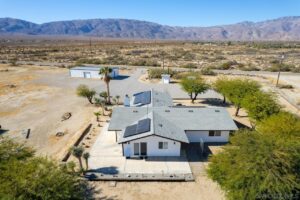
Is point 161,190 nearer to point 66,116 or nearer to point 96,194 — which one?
point 96,194

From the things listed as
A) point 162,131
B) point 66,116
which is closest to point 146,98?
point 162,131

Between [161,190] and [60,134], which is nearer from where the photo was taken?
[161,190]

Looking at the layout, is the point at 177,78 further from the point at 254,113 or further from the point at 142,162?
the point at 142,162

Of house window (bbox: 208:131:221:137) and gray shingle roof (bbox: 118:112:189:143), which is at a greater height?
gray shingle roof (bbox: 118:112:189:143)

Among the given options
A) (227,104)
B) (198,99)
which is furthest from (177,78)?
(227,104)

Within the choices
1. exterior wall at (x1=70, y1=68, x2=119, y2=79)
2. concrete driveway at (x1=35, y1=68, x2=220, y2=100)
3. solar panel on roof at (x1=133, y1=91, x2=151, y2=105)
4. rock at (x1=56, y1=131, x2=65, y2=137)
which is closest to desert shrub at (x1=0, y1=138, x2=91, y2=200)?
rock at (x1=56, y1=131, x2=65, y2=137)

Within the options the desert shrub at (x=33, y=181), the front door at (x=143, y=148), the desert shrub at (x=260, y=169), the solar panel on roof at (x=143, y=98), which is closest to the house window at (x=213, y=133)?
the front door at (x=143, y=148)

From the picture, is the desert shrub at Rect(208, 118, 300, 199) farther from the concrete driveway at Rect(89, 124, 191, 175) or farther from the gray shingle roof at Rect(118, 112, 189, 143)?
the gray shingle roof at Rect(118, 112, 189, 143)

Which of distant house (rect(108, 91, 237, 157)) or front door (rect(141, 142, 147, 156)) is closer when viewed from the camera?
distant house (rect(108, 91, 237, 157))
